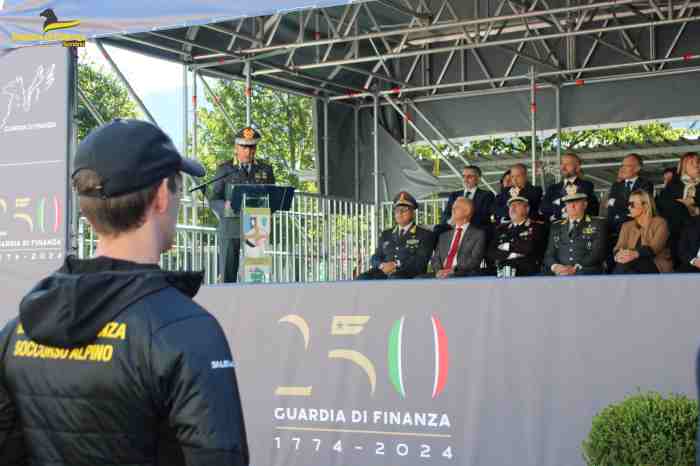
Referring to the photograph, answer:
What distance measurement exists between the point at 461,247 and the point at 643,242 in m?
1.75

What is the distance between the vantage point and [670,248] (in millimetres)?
9039

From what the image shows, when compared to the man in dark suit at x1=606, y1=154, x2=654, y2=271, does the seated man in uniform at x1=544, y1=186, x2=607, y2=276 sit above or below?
below

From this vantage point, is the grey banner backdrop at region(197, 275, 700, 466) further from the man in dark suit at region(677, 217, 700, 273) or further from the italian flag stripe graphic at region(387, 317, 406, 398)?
the man in dark suit at region(677, 217, 700, 273)

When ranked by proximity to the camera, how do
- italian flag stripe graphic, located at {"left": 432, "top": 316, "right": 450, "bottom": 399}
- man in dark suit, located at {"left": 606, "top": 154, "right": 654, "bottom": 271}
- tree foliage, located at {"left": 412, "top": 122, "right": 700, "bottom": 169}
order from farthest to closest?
tree foliage, located at {"left": 412, "top": 122, "right": 700, "bottom": 169}, man in dark suit, located at {"left": 606, "top": 154, "right": 654, "bottom": 271}, italian flag stripe graphic, located at {"left": 432, "top": 316, "right": 450, "bottom": 399}

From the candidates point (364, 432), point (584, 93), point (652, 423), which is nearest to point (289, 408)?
point (364, 432)

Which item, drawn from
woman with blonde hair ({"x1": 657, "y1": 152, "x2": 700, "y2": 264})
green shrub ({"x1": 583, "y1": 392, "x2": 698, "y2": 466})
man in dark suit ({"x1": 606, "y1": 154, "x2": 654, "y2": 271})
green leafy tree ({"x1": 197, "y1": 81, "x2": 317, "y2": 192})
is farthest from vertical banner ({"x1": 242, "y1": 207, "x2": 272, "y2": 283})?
green leafy tree ({"x1": 197, "y1": 81, "x2": 317, "y2": 192})

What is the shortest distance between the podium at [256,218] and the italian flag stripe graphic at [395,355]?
231 centimetres

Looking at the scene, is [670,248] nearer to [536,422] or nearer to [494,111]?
[536,422]

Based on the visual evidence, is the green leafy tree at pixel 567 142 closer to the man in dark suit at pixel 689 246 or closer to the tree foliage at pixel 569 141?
the tree foliage at pixel 569 141

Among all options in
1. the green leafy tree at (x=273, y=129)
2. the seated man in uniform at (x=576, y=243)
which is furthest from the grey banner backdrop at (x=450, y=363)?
the green leafy tree at (x=273, y=129)

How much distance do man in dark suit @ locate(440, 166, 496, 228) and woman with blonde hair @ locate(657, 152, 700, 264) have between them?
5.97 ft

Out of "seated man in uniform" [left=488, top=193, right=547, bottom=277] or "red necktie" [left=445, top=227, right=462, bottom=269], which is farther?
"red necktie" [left=445, top=227, right=462, bottom=269]

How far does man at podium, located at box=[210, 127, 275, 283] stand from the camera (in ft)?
30.2

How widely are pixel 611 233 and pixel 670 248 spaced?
663mm
